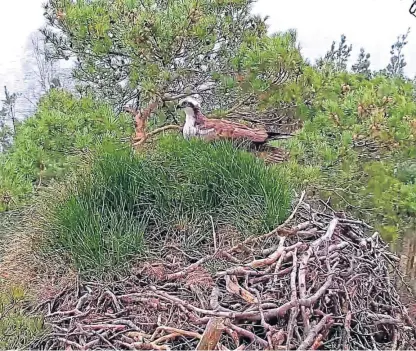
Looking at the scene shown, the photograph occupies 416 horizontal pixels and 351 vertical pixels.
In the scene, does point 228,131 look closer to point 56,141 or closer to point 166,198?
point 166,198

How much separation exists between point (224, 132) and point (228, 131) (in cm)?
2

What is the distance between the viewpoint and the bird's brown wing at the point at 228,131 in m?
1.95

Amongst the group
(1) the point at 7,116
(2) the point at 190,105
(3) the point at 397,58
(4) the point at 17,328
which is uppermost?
(3) the point at 397,58

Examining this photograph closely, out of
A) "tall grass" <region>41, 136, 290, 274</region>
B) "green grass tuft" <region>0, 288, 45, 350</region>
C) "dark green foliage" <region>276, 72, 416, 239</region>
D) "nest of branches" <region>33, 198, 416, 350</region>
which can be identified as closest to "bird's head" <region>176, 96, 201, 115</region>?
"tall grass" <region>41, 136, 290, 274</region>

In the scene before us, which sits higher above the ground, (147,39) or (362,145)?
(147,39)

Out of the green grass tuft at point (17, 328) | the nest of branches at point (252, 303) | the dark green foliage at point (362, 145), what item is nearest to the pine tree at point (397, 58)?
the dark green foliage at point (362, 145)

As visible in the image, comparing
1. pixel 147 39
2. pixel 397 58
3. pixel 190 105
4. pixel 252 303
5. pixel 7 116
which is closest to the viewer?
pixel 252 303

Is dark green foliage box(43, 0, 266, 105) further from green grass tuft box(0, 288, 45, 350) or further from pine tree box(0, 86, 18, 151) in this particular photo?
pine tree box(0, 86, 18, 151)

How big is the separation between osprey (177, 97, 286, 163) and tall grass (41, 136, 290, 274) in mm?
172

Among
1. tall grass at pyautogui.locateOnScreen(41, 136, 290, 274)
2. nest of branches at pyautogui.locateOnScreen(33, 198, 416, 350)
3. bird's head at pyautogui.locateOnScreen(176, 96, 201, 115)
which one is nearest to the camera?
nest of branches at pyautogui.locateOnScreen(33, 198, 416, 350)

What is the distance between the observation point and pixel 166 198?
5.45 ft

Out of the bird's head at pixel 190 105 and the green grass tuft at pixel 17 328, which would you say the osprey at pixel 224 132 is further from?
the green grass tuft at pixel 17 328

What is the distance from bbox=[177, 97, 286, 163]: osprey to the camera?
195 centimetres

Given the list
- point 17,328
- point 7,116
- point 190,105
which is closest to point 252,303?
point 17,328
